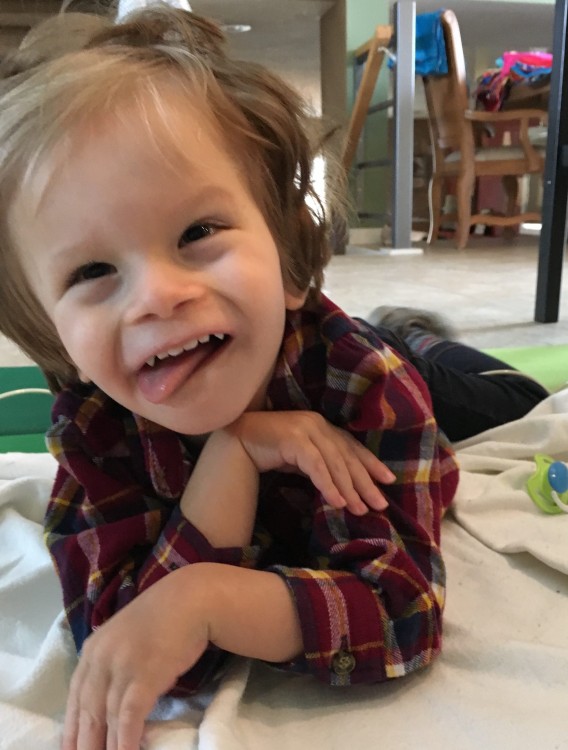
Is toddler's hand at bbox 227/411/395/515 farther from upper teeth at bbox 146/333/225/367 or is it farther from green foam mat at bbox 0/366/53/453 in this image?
green foam mat at bbox 0/366/53/453

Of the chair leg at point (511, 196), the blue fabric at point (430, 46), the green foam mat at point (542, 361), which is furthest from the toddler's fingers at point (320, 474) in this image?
the chair leg at point (511, 196)

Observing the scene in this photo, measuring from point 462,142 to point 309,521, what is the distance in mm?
2984

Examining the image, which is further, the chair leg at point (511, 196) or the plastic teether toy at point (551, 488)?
the chair leg at point (511, 196)

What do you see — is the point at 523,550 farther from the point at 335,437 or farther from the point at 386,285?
the point at 386,285

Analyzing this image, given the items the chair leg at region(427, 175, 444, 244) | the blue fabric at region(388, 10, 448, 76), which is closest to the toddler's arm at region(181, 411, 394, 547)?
the blue fabric at region(388, 10, 448, 76)

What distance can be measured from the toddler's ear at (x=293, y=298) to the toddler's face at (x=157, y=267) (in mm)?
63

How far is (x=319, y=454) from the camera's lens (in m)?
0.51

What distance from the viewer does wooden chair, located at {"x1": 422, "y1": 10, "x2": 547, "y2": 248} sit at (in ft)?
10.2

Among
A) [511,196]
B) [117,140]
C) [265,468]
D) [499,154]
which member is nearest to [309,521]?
[265,468]

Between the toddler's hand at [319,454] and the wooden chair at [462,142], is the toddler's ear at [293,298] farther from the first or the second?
the wooden chair at [462,142]

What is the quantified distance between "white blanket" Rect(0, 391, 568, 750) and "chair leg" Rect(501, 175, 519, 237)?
353 centimetres

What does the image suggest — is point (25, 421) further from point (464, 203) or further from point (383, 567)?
point (464, 203)

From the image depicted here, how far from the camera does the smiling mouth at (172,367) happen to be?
0.46 metres

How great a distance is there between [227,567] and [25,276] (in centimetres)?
25
